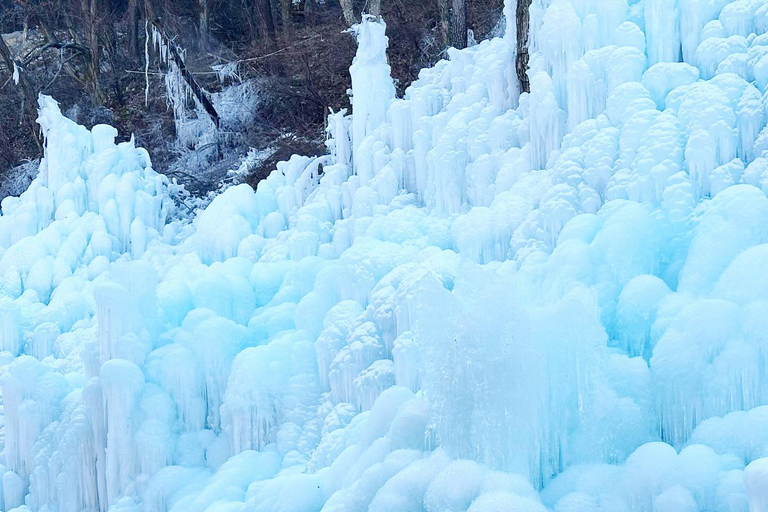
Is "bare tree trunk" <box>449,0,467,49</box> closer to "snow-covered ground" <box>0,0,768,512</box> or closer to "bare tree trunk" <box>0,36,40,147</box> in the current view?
"snow-covered ground" <box>0,0,768,512</box>

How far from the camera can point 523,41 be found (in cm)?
988

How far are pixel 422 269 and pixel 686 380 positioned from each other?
→ 108 inches

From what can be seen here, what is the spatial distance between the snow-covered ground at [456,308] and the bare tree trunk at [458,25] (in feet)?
15.3

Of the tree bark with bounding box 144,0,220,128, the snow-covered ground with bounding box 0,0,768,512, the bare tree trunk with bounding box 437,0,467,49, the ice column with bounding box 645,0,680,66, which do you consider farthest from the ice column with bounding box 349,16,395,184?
the tree bark with bounding box 144,0,220,128

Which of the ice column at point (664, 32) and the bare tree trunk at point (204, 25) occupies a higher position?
the bare tree trunk at point (204, 25)

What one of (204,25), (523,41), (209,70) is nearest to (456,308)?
(523,41)

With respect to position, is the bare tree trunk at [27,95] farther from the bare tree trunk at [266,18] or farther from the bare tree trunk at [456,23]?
the bare tree trunk at [456,23]

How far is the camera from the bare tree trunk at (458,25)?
15383 mm

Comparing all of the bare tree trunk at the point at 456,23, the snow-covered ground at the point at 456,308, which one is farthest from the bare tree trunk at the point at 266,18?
the snow-covered ground at the point at 456,308

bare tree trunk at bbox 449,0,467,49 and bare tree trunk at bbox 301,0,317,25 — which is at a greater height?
bare tree trunk at bbox 301,0,317,25

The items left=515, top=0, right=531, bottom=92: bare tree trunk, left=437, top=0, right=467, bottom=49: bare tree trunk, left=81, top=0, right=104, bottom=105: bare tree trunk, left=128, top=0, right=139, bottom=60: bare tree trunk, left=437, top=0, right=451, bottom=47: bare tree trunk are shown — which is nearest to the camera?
left=515, top=0, right=531, bottom=92: bare tree trunk

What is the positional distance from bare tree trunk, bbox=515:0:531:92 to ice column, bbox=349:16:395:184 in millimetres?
1621

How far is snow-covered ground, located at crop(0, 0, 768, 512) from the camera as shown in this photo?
6.23 m

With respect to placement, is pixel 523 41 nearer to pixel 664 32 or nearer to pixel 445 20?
pixel 664 32
